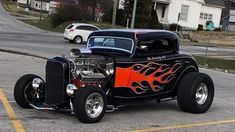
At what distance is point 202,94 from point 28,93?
141 inches

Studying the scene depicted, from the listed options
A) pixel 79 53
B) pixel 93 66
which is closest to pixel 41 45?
pixel 79 53

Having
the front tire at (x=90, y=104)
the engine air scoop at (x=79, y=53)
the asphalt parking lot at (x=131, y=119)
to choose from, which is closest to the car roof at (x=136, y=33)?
the engine air scoop at (x=79, y=53)

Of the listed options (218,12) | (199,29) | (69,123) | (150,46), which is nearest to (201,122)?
(150,46)

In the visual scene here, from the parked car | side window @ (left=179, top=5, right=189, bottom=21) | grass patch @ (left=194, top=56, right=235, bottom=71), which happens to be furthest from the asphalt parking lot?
side window @ (left=179, top=5, right=189, bottom=21)

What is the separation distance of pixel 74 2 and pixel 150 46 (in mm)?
64137

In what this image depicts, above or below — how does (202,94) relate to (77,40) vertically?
above

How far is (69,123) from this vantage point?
30.1 feet

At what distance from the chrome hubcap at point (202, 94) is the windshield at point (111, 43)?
70.1 inches

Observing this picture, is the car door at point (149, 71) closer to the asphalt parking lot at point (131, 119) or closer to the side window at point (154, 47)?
the side window at point (154, 47)

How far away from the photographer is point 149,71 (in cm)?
1059

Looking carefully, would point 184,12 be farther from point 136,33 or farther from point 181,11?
point 136,33

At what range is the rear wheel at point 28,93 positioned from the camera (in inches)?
404

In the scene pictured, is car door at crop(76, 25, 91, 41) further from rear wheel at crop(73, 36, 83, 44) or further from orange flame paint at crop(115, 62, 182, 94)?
orange flame paint at crop(115, 62, 182, 94)

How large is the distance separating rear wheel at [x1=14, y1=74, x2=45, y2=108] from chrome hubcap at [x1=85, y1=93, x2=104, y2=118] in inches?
53.1
